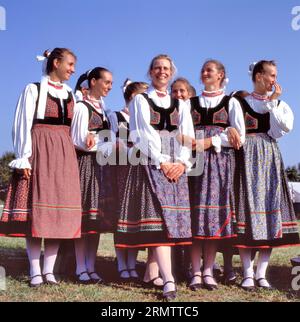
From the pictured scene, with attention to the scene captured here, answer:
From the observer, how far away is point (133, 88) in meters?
4.95

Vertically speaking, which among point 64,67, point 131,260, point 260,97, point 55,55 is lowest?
point 131,260

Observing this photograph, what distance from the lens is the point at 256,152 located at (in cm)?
422

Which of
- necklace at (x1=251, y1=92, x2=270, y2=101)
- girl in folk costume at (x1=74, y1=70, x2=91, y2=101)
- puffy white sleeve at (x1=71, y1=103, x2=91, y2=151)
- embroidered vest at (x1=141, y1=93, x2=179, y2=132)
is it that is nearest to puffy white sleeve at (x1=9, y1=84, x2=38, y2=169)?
puffy white sleeve at (x1=71, y1=103, x2=91, y2=151)

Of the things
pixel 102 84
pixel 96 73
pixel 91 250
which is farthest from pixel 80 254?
pixel 96 73

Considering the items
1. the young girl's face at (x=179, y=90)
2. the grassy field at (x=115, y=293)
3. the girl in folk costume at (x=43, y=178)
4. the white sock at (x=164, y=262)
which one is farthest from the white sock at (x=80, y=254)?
the young girl's face at (x=179, y=90)

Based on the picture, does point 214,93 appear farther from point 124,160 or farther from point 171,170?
point 124,160

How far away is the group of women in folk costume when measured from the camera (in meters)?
3.86

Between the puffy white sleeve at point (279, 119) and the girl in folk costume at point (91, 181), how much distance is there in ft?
4.81

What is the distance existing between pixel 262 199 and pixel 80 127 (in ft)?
5.67

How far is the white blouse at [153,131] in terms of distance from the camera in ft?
12.6

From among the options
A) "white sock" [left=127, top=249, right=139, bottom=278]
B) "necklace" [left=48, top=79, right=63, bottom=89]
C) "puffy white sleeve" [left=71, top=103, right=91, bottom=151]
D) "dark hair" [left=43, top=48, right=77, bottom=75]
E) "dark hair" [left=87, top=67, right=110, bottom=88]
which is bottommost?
"white sock" [left=127, top=249, right=139, bottom=278]

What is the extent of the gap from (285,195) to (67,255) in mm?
2229

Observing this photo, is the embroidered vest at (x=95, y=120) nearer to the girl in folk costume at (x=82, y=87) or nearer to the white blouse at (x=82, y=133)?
the white blouse at (x=82, y=133)

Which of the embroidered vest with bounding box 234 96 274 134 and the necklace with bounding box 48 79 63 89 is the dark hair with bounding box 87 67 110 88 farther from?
the embroidered vest with bounding box 234 96 274 134
